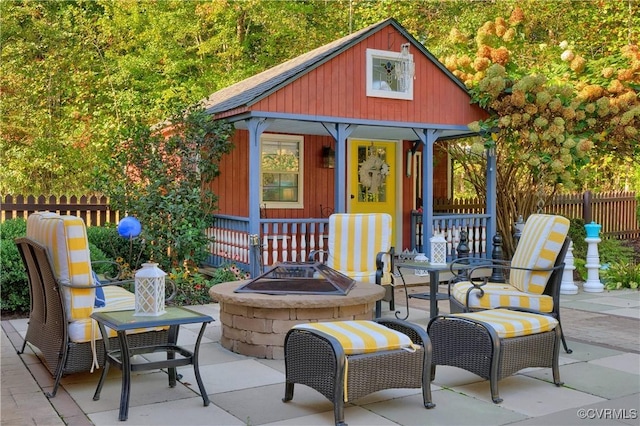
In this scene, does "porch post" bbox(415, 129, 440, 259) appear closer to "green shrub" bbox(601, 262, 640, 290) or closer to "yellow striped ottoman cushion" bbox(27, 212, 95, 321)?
"green shrub" bbox(601, 262, 640, 290)

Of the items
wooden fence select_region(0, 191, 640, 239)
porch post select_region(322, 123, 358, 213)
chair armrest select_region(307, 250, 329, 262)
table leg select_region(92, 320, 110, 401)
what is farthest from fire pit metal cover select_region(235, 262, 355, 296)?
wooden fence select_region(0, 191, 640, 239)

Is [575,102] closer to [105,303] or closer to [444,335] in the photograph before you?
[444,335]

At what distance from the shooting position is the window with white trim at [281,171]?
1072 cm

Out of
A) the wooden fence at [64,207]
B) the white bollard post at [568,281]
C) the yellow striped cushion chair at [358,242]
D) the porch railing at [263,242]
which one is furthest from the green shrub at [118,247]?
the white bollard post at [568,281]

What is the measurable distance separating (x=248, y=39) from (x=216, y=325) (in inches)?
538

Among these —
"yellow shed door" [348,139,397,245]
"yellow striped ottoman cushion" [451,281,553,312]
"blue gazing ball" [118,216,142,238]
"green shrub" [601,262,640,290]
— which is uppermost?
"yellow shed door" [348,139,397,245]

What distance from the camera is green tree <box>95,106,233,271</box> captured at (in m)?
8.97

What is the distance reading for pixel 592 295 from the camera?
927cm

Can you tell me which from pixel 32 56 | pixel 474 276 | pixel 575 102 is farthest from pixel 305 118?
pixel 32 56

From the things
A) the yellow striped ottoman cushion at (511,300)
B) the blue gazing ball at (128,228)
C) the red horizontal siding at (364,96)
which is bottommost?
the yellow striped ottoman cushion at (511,300)

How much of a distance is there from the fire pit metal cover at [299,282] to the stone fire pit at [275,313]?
0.11 m

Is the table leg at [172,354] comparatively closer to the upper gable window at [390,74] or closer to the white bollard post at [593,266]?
the upper gable window at [390,74]

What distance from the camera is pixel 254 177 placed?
8.66m

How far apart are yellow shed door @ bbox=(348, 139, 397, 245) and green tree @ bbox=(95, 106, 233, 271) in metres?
2.59
